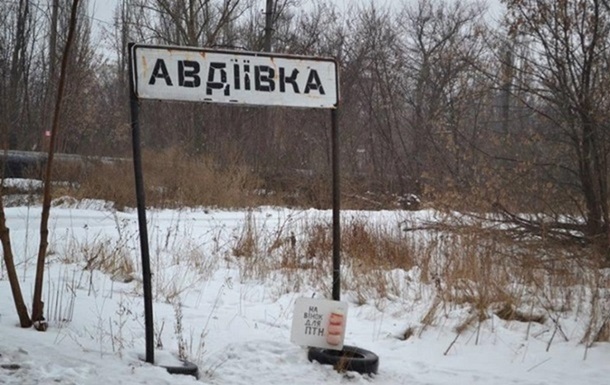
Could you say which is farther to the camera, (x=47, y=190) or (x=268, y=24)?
(x=268, y=24)

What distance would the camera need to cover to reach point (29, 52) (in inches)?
869

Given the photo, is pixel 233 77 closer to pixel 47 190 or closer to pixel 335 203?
pixel 335 203

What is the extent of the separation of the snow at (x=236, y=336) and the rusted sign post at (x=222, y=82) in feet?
1.38

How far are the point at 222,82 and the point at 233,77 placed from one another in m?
0.07

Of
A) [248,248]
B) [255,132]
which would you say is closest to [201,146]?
[255,132]

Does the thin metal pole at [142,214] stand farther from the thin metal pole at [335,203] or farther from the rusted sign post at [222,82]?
the thin metal pole at [335,203]

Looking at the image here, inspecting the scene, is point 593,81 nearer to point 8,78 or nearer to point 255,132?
point 255,132

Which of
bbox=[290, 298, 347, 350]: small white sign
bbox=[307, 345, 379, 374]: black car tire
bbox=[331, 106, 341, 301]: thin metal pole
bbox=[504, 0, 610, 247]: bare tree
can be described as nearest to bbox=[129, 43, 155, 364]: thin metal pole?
bbox=[290, 298, 347, 350]: small white sign

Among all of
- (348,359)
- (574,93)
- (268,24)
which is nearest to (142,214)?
(348,359)

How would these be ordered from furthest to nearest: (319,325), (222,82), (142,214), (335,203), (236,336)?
(236,336)
(335,203)
(319,325)
(222,82)
(142,214)

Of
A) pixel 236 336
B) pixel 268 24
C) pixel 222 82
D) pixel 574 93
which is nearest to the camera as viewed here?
pixel 222 82

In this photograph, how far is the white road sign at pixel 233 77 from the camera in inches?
142

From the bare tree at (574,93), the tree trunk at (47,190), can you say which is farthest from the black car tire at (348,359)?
the bare tree at (574,93)

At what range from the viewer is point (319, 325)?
3852 mm
